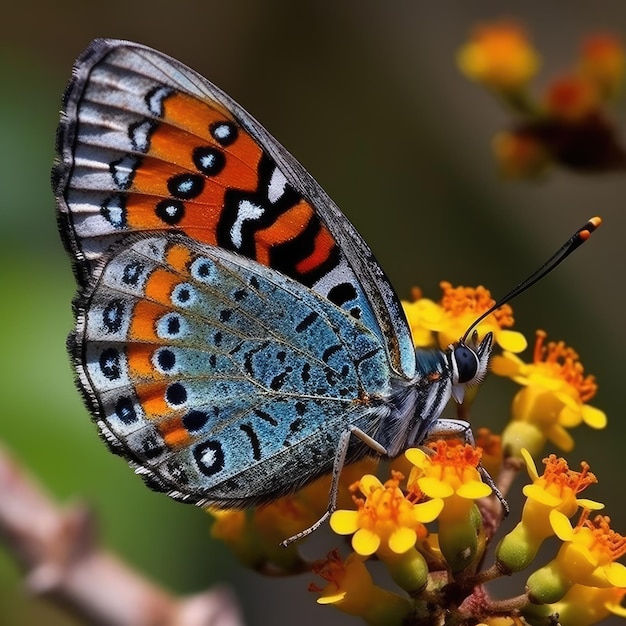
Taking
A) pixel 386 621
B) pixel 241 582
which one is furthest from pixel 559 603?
pixel 241 582

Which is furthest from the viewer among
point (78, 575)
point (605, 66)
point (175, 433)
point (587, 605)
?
point (605, 66)

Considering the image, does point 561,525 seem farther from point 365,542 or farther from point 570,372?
point 570,372

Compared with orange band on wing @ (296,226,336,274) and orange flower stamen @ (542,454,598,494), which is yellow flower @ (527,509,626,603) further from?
orange band on wing @ (296,226,336,274)

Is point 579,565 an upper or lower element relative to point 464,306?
lower

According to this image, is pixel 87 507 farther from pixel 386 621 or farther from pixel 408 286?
Answer: pixel 408 286

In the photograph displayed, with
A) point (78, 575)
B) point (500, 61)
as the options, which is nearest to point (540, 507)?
point (78, 575)

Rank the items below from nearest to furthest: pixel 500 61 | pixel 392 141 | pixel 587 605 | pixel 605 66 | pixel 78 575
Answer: pixel 78 575
pixel 587 605
pixel 605 66
pixel 500 61
pixel 392 141

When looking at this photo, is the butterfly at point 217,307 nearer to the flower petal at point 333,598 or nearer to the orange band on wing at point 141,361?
the orange band on wing at point 141,361
